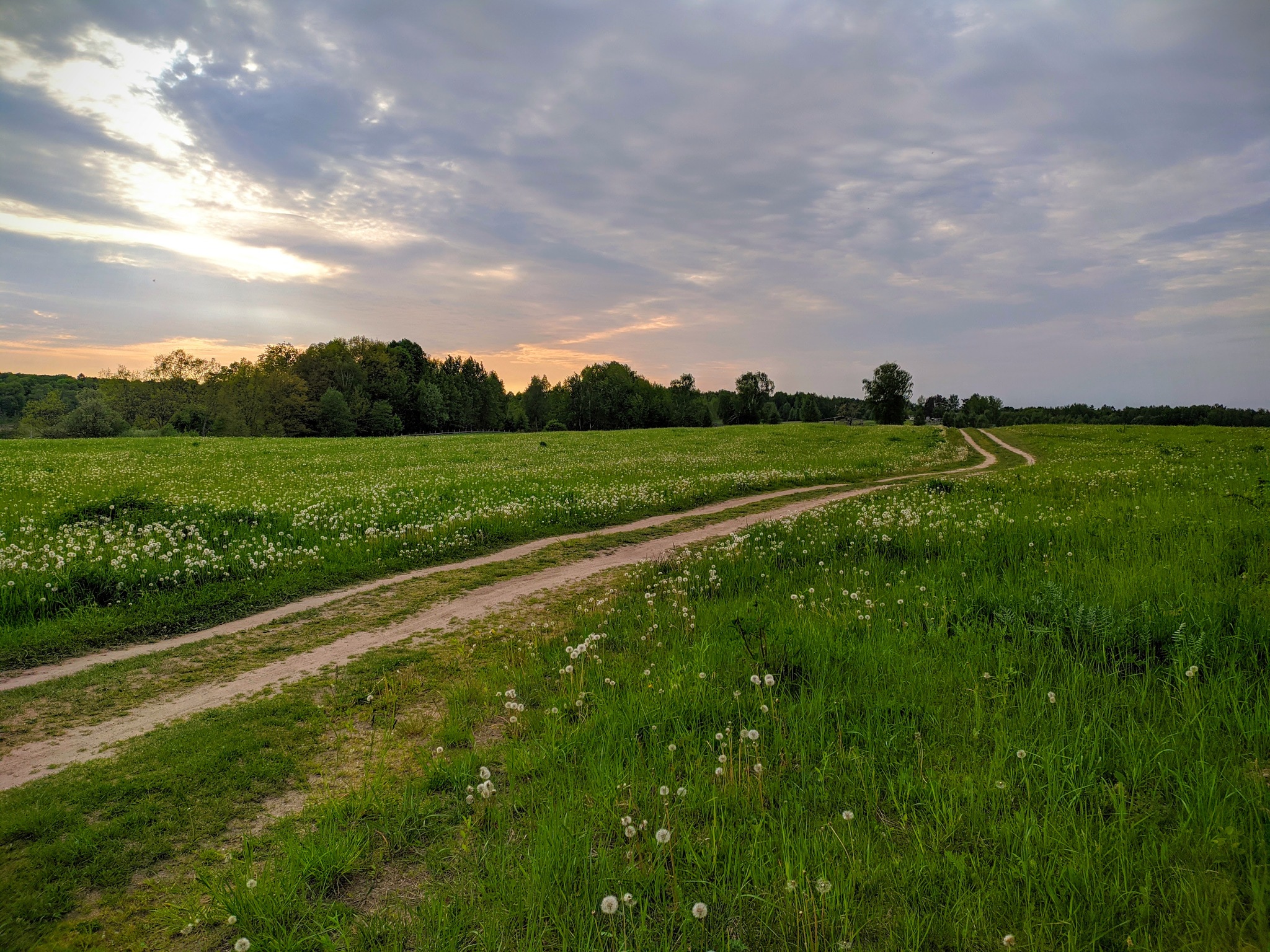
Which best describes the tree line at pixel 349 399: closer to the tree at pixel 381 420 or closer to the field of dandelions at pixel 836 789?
the tree at pixel 381 420

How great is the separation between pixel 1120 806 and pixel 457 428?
13669 centimetres

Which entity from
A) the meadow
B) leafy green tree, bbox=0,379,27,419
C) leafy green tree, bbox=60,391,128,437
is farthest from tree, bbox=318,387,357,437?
the meadow

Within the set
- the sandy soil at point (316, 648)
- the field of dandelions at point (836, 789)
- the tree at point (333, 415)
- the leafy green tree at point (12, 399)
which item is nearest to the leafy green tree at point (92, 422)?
the tree at point (333, 415)

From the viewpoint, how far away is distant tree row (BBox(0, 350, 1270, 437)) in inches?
3644

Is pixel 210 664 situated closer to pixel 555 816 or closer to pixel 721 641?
pixel 555 816

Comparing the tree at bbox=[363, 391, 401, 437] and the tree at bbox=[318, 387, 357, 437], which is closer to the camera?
the tree at bbox=[318, 387, 357, 437]

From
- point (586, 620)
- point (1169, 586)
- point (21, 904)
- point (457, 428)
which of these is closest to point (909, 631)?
point (1169, 586)

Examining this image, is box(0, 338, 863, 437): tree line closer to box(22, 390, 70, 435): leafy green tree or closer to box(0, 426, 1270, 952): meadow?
box(22, 390, 70, 435): leafy green tree

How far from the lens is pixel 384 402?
11338 centimetres

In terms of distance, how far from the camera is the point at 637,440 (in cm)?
5494

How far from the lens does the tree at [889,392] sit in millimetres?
128875

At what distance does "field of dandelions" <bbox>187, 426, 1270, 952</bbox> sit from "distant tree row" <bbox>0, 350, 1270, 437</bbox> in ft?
305

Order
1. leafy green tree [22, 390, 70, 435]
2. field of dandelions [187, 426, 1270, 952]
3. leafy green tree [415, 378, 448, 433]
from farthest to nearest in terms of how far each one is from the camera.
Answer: leafy green tree [415, 378, 448, 433] → leafy green tree [22, 390, 70, 435] → field of dandelions [187, 426, 1270, 952]

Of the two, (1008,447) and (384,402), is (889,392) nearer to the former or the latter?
(1008,447)
